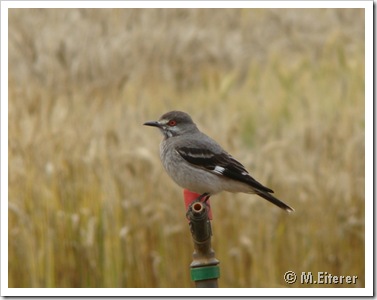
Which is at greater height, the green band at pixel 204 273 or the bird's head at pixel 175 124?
the bird's head at pixel 175 124

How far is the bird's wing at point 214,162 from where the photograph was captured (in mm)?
3936

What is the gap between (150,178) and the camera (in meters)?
5.30

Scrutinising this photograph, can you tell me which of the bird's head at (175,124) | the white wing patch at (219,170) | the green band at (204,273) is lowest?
the green band at (204,273)

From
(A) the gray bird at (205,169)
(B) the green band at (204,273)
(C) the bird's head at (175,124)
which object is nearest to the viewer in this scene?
(B) the green band at (204,273)

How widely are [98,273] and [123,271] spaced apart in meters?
0.16

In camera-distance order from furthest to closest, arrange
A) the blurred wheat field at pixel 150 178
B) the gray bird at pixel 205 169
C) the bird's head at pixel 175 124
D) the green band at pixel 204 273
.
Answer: the blurred wheat field at pixel 150 178 < the bird's head at pixel 175 124 < the gray bird at pixel 205 169 < the green band at pixel 204 273

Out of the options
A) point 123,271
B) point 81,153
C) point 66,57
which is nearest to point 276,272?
point 123,271

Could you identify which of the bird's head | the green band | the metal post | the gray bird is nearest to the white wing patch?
the gray bird

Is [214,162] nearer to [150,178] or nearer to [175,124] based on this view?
[175,124]

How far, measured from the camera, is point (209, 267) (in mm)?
3154

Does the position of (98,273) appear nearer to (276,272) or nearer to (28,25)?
(276,272)

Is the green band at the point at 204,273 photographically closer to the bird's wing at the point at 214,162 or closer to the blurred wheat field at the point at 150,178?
the bird's wing at the point at 214,162

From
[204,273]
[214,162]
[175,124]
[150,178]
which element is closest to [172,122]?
[175,124]

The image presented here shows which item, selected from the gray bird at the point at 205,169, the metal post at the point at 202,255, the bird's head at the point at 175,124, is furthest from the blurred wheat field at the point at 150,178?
the metal post at the point at 202,255
